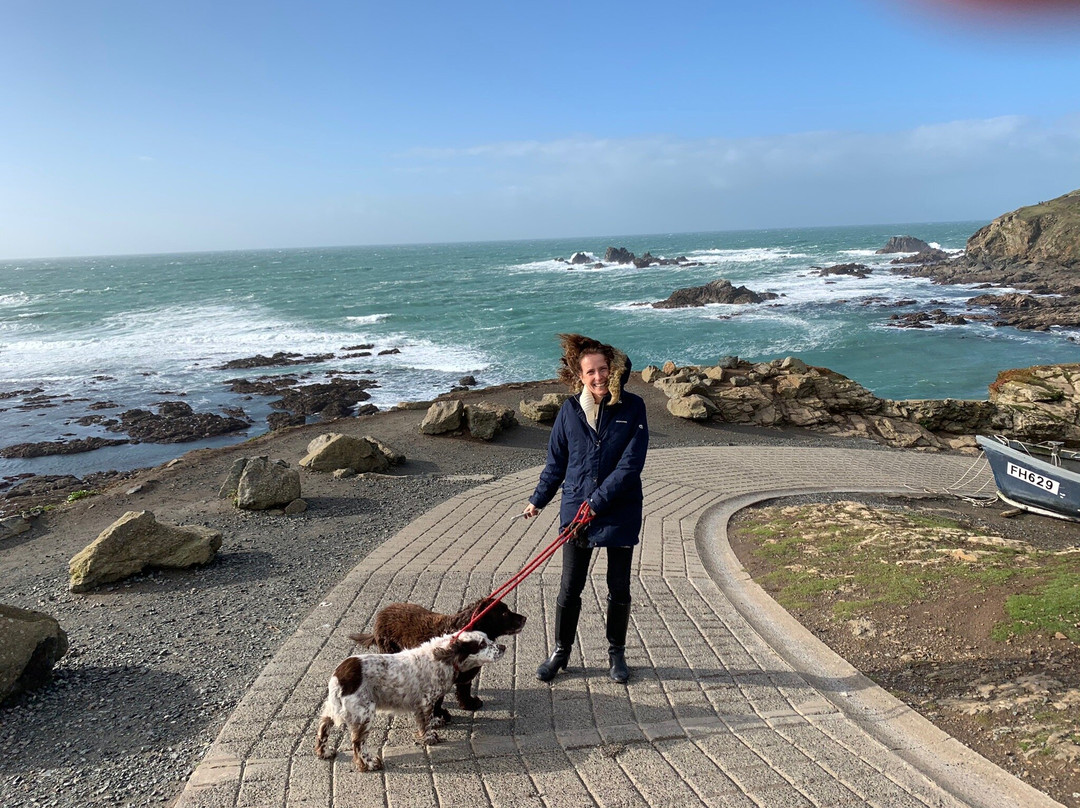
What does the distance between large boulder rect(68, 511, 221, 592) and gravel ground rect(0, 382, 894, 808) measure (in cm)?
12

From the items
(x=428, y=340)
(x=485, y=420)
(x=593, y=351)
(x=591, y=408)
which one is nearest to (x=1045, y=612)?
(x=591, y=408)

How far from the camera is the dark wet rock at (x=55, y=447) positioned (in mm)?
18828

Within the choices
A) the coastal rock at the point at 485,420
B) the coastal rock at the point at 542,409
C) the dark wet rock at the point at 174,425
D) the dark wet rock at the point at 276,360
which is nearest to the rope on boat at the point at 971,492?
the coastal rock at the point at 542,409

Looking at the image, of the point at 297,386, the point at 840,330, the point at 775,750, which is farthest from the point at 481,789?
the point at 840,330

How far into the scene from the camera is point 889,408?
649 inches

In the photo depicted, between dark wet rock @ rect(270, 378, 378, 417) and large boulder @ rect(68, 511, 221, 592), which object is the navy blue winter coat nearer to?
large boulder @ rect(68, 511, 221, 592)

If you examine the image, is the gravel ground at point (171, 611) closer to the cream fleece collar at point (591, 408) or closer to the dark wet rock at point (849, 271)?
the cream fleece collar at point (591, 408)

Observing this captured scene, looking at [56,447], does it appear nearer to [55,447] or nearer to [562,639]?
[55,447]

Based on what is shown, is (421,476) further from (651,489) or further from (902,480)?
(902,480)

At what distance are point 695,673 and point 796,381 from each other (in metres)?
13.3

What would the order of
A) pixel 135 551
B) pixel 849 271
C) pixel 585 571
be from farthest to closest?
1. pixel 849 271
2. pixel 135 551
3. pixel 585 571

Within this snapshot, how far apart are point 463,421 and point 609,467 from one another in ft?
33.7

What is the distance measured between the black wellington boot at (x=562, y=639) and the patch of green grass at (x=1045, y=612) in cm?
300

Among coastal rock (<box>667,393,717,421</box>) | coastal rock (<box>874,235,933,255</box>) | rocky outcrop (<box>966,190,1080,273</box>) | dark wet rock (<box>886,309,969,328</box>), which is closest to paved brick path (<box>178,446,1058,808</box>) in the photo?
coastal rock (<box>667,393,717,421</box>)
